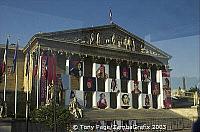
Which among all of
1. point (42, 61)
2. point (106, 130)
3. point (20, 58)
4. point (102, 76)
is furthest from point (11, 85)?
point (106, 130)

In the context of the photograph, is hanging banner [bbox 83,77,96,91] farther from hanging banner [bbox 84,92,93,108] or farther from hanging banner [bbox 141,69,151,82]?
hanging banner [bbox 141,69,151,82]

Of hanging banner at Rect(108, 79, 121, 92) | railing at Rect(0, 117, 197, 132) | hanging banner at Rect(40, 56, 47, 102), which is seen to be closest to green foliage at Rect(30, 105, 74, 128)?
railing at Rect(0, 117, 197, 132)

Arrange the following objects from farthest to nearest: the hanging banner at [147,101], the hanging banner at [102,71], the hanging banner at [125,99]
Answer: the hanging banner at [147,101] < the hanging banner at [125,99] < the hanging banner at [102,71]

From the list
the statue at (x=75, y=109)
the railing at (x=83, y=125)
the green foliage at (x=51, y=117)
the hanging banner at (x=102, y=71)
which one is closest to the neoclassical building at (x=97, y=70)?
the hanging banner at (x=102, y=71)

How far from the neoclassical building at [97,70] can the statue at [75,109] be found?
0.63 metres

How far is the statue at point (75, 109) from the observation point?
1768cm

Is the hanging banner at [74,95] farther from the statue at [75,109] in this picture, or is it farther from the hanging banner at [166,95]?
the hanging banner at [166,95]

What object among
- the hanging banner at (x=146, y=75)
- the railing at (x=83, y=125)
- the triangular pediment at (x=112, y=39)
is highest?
the triangular pediment at (x=112, y=39)

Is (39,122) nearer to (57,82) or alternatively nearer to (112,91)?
(57,82)

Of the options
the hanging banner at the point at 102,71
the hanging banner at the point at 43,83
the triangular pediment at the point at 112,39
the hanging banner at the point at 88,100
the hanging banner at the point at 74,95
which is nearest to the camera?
the hanging banner at the point at 43,83

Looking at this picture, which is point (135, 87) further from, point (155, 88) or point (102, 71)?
point (102, 71)

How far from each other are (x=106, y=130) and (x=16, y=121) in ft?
13.6

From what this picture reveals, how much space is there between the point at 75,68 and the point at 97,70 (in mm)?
2071

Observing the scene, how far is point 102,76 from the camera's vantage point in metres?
23.3
